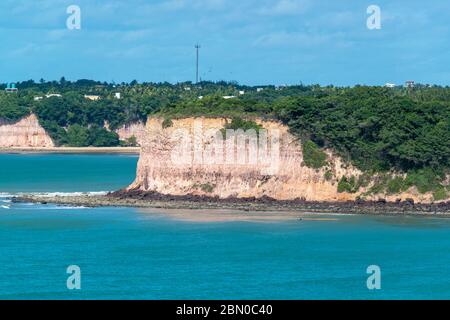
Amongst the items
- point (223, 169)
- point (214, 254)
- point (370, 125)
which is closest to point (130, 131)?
point (223, 169)

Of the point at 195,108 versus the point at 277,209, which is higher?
the point at 195,108

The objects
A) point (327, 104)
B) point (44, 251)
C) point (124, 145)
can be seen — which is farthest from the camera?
point (124, 145)

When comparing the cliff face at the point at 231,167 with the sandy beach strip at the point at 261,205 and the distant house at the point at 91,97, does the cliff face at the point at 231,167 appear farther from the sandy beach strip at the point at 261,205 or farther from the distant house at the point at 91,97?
the distant house at the point at 91,97

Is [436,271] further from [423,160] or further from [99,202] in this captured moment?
→ [99,202]

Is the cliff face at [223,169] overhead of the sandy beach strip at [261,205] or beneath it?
overhead

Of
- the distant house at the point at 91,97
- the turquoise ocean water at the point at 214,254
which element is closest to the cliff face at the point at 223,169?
the turquoise ocean water at the point at 214,254

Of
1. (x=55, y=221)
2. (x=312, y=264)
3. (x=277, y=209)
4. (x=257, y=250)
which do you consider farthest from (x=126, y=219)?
(x=312, y=264)
